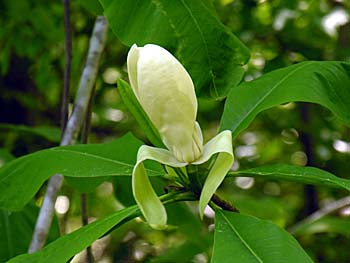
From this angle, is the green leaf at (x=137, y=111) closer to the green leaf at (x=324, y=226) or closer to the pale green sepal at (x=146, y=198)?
the pale green sepal at (x=146, y=198)

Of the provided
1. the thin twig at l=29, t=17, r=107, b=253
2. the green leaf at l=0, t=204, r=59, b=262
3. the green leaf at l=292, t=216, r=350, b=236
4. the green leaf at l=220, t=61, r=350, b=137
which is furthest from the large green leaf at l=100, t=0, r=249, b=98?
the green leaf at l=292, t=216, r=350, b=236

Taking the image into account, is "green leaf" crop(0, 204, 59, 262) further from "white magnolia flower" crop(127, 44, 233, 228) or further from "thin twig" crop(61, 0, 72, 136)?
"white magnolia flower" crop(127, 44, 233, 228)

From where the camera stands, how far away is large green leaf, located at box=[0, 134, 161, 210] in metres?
1.06

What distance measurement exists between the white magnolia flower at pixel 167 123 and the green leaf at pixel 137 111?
0.16 feet

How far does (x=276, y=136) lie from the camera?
244 centimetres

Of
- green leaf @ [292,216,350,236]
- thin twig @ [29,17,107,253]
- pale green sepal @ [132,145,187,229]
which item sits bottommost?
green leaf @ [292,216,350,236]

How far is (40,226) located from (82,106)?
0.28m

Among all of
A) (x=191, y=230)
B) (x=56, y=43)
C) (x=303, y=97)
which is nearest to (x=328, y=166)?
(x=191, y=230)

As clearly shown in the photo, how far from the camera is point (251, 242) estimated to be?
0.85m

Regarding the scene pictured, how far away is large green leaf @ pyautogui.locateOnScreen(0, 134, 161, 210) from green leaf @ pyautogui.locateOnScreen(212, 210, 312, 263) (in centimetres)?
21

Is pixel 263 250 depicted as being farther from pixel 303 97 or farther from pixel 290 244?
pixel 303 97

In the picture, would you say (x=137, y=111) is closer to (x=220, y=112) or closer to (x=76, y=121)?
(x=76, y=121)

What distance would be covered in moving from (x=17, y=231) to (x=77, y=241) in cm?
60

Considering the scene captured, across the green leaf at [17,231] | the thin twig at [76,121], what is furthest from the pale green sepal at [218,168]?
the green leaf at [17,231]
